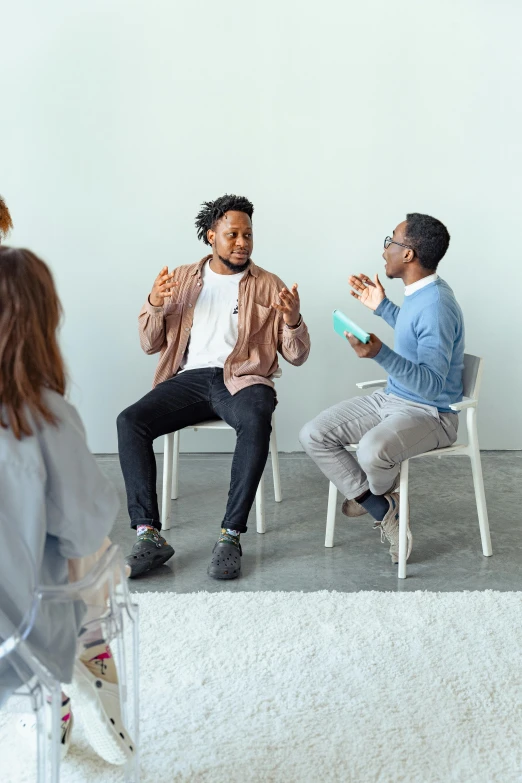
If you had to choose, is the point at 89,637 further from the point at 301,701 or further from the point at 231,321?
the point at 231,321

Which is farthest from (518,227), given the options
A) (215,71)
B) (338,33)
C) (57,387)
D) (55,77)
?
(57,387)

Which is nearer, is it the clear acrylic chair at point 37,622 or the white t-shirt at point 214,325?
the clear acrylic chair at point 37,622

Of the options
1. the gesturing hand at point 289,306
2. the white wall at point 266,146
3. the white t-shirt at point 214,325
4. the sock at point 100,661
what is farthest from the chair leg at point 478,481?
the sock at point 100,661

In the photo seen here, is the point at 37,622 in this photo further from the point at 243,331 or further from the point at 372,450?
the point at 243,331

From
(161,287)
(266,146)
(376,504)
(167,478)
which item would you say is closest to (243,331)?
(161,287)

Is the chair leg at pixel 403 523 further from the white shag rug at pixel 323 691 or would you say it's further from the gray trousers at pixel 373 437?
the white shag rug at pixel 323 691

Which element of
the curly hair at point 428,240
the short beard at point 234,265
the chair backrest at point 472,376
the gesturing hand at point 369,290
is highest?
the curly hair at point 428,240

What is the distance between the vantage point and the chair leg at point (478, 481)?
112 inches

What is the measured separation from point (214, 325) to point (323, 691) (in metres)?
1.72

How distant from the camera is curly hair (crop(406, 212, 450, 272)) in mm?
2947

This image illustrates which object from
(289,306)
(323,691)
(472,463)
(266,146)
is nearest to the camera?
(323,691)

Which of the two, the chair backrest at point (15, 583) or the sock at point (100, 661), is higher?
the chair backrest at point (15, 583)

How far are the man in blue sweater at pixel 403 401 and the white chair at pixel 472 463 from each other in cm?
4

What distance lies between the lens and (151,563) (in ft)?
9.10
